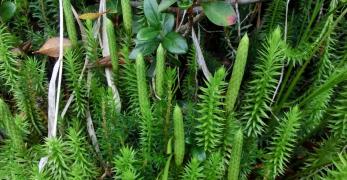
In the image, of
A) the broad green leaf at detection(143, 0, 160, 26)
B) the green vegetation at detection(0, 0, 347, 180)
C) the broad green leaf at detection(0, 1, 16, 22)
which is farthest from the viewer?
the broad green leaf at detection(0, 1, 16, 22)

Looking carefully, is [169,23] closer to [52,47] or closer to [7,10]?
[52,47]

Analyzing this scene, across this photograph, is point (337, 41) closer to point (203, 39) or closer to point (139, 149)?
point (203, 39)

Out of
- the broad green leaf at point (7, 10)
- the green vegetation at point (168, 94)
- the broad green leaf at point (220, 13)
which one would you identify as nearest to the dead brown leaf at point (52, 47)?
the green vegetation at point (168, 94)

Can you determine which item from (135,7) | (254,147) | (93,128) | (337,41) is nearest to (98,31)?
(135,7)

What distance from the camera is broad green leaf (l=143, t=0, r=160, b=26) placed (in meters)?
1.01

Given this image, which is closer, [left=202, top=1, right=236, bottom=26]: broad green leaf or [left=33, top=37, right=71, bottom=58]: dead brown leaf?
[left=202, top=1, right=236, bottom=26]: broad green leaf

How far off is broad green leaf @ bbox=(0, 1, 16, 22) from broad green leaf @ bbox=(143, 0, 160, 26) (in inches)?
13.2

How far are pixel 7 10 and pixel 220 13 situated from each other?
515 mm

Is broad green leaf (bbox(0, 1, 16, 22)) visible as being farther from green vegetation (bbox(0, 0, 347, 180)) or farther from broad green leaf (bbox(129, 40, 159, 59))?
broad green leaf (bbox(129, 40, 159, 59))

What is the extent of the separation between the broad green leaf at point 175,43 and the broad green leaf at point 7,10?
1.27ft

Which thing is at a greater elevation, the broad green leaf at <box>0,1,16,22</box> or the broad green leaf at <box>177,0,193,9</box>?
the broad green leaf at <box>0,1,16,22</box>

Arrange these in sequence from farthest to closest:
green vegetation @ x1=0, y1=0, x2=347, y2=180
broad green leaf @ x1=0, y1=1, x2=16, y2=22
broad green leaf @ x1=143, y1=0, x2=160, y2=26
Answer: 1. broad green leaf @ x1=0, y1=1, x2=16, y2=22
2. broad green leaf @ x1=143, y1=0, x2=160, y2=26
3. green vegetation @ x1=0, y1=0, x2=347, y2=180

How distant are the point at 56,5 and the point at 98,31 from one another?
0.50 ft

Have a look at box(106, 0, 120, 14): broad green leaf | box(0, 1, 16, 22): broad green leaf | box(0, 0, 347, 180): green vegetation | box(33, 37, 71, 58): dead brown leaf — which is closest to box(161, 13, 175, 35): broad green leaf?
box(0, 0, 347, 180): green vegetation
